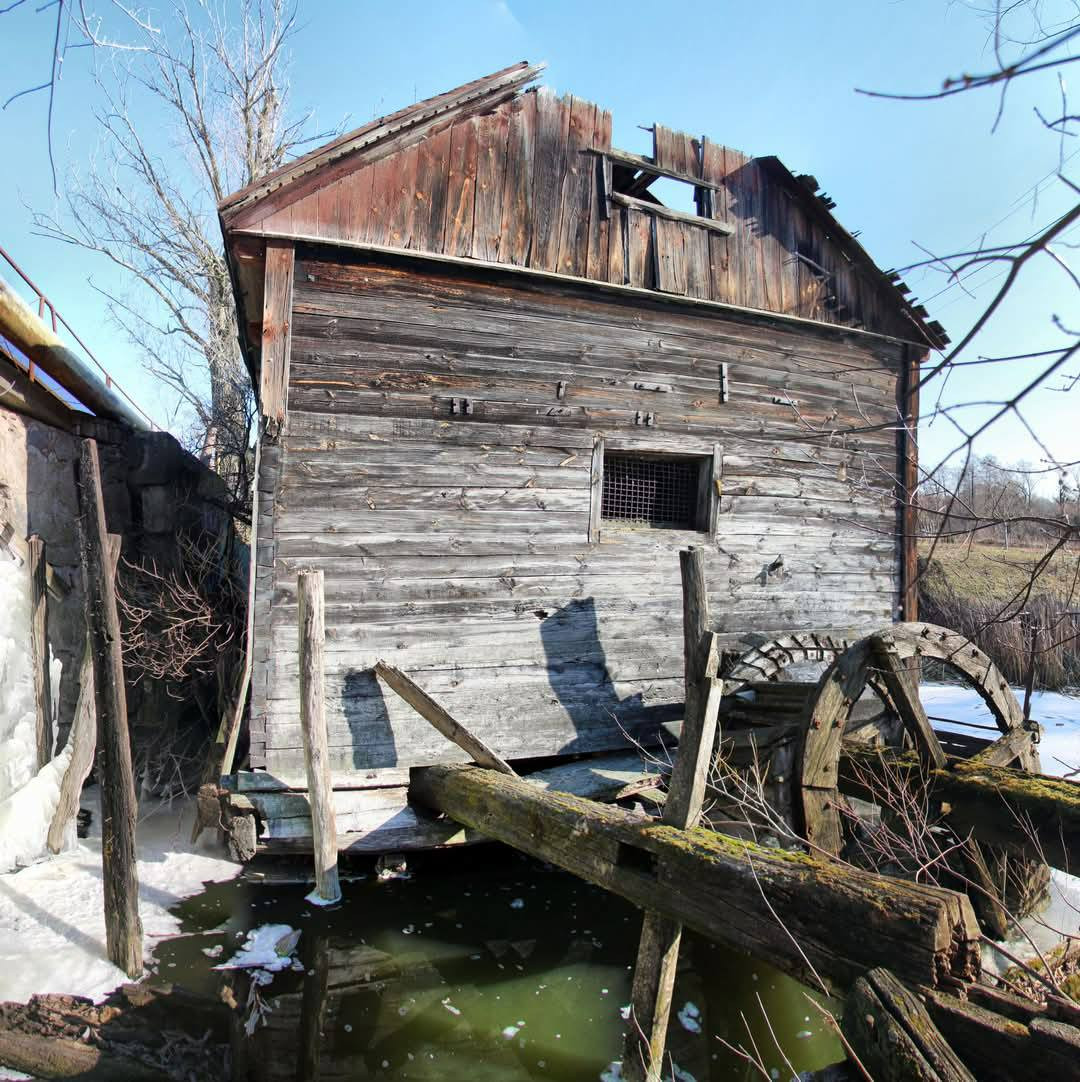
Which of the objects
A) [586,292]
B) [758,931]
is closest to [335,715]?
[758,931]

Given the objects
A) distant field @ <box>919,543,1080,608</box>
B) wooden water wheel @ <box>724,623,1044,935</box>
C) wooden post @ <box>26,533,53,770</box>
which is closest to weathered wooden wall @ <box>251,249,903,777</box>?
wooden water wheel @ <box>724,623,1044,935</box>

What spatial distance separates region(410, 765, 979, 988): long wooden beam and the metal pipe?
518 cm

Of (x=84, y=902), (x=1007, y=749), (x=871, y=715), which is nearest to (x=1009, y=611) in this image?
(x=871, y=715)

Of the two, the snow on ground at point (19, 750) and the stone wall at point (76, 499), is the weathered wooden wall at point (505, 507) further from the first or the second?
the stone wall at point (76, 499)

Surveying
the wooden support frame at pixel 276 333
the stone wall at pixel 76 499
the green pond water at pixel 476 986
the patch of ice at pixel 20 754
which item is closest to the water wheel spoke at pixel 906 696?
the green pond water at pixel 476 986

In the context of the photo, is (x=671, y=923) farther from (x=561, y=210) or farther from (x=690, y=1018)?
(x=561, y=210)

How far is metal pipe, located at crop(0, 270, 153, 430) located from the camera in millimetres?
5822

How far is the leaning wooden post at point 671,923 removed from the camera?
3.77m

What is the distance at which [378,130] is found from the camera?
6.13m

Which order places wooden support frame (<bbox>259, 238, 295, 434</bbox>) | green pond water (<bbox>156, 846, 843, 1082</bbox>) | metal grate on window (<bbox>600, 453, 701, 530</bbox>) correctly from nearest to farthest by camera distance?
green pond water (<bbox>156, 846, 843, 1082</bbox>)
wooden support frame (<bbox>259, 238, 295, 434</bbox>)
metal grate on window (<bbox>600, 453, 701, 530</bbox>)

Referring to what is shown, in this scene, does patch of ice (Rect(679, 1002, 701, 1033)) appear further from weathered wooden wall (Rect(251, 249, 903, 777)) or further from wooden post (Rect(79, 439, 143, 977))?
wooden post (Rect(79, 439, 143, 977))

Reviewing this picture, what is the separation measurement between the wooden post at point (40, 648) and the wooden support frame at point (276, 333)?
91.7 inches

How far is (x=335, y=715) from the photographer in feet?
19.7

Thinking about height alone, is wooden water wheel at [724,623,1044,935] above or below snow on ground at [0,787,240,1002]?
above
